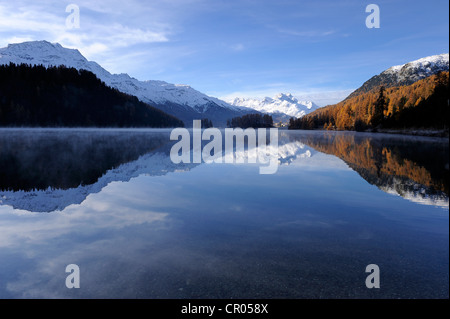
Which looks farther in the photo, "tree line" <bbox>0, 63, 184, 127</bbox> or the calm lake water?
"tree line" <bbox>0, 63, 184, 127</bbox>

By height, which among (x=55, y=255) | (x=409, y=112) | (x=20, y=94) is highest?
(x=20, y=94)

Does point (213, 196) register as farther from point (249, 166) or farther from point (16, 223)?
point (249, 166)

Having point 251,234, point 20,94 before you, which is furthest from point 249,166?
point 20,94

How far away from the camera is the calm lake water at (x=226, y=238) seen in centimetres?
607

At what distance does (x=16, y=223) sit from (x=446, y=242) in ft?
46.9

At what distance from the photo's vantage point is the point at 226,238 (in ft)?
28.4

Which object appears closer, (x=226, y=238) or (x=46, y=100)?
(x=226, y=238)

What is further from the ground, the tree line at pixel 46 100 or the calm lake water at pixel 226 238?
the tree line at pixel 46 100

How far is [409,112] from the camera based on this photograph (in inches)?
3866

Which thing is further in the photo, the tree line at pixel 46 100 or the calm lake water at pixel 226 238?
the tree line at pixel 46 100

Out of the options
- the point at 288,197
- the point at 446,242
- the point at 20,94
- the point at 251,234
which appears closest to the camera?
the point at 446,242

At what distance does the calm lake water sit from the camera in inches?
239

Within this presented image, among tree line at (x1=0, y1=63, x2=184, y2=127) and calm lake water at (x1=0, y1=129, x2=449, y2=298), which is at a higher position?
tree line at (x1=0, y1=63, x2=184, y2=127)

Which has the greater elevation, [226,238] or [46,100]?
[46,100]
